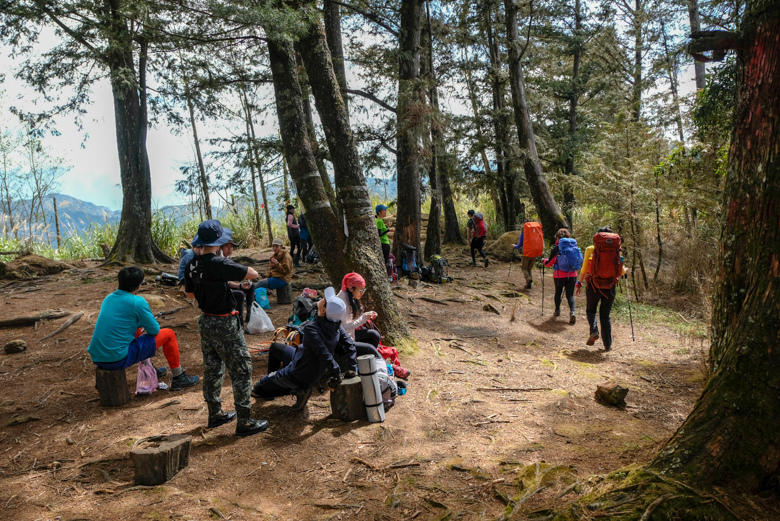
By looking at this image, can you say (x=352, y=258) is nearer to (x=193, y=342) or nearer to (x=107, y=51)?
(x=193, y=342)

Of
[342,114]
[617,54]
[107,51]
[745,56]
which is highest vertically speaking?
[617,54]

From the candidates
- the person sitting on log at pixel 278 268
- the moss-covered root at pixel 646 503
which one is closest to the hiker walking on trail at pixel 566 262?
the person sitting on log at pixel 278 268

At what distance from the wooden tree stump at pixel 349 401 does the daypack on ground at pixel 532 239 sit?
760cm

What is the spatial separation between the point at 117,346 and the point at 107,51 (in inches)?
350

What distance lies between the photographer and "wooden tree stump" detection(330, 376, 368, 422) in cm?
471

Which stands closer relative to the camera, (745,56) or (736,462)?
(736,462)

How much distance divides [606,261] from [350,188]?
409 centimetres

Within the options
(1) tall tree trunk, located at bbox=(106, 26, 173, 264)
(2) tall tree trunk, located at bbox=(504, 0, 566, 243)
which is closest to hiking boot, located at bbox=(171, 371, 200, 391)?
(1) tall tree trunk, located at bbox=(106, 26, 173, 264)

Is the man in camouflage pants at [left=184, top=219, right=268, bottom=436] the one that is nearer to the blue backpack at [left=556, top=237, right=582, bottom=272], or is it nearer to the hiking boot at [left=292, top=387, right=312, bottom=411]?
the hiking boot at [left=292, top=387, right=312, bottom=411]

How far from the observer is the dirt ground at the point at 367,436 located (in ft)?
11.0

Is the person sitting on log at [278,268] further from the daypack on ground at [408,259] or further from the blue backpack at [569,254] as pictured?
the blue backpack at [569,254]

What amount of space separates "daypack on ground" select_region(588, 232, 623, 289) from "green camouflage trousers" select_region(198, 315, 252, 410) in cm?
551

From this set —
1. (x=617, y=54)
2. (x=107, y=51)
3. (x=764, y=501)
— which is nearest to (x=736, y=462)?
(x=764, y=501)

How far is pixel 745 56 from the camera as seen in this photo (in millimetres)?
2951
